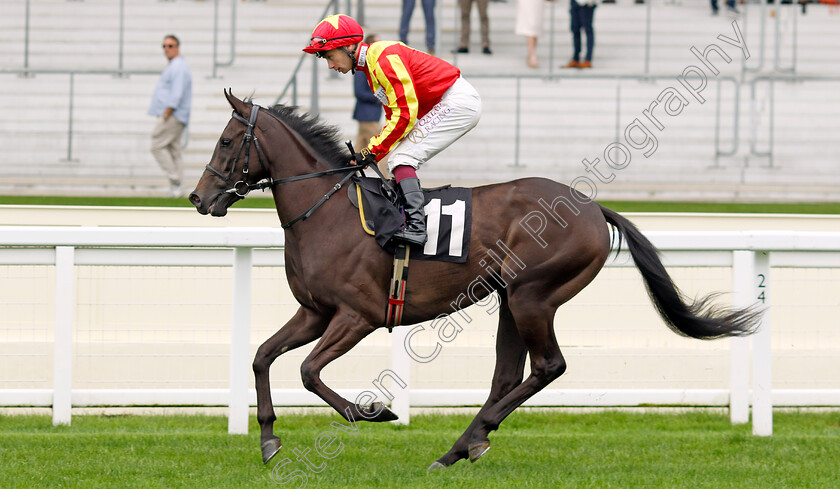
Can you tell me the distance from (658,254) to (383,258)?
3.97 feet

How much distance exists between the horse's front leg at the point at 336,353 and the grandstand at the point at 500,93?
19.3 ft

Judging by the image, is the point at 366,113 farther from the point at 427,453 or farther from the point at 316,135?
the point at 427,453

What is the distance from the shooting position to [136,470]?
170 inches

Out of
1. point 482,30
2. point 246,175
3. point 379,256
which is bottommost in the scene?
point 379,256

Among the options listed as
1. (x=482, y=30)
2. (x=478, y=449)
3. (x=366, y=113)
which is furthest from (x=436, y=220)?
(x=482, y=30)

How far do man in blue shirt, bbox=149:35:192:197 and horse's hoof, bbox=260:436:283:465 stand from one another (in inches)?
214

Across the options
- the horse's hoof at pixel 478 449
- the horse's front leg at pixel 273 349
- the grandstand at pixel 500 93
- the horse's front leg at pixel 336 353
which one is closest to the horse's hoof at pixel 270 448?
the horse's front leg at pixel 273 349

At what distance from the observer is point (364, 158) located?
14.9ft

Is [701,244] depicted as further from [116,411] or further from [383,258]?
[116,411]

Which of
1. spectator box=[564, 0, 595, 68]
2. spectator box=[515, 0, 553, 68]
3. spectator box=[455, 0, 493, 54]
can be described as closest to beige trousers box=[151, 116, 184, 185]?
spectator box=[455, 0, 493, 54]

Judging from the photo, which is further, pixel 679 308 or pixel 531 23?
pixel 531 23

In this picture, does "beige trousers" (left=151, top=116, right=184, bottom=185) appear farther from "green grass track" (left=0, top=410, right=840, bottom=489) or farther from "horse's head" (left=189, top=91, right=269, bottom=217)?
"horse's head" (left=189, top=91, right=269, bottom=217)

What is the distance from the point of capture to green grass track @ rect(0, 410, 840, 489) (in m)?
4.21

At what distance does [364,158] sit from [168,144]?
550 cm
